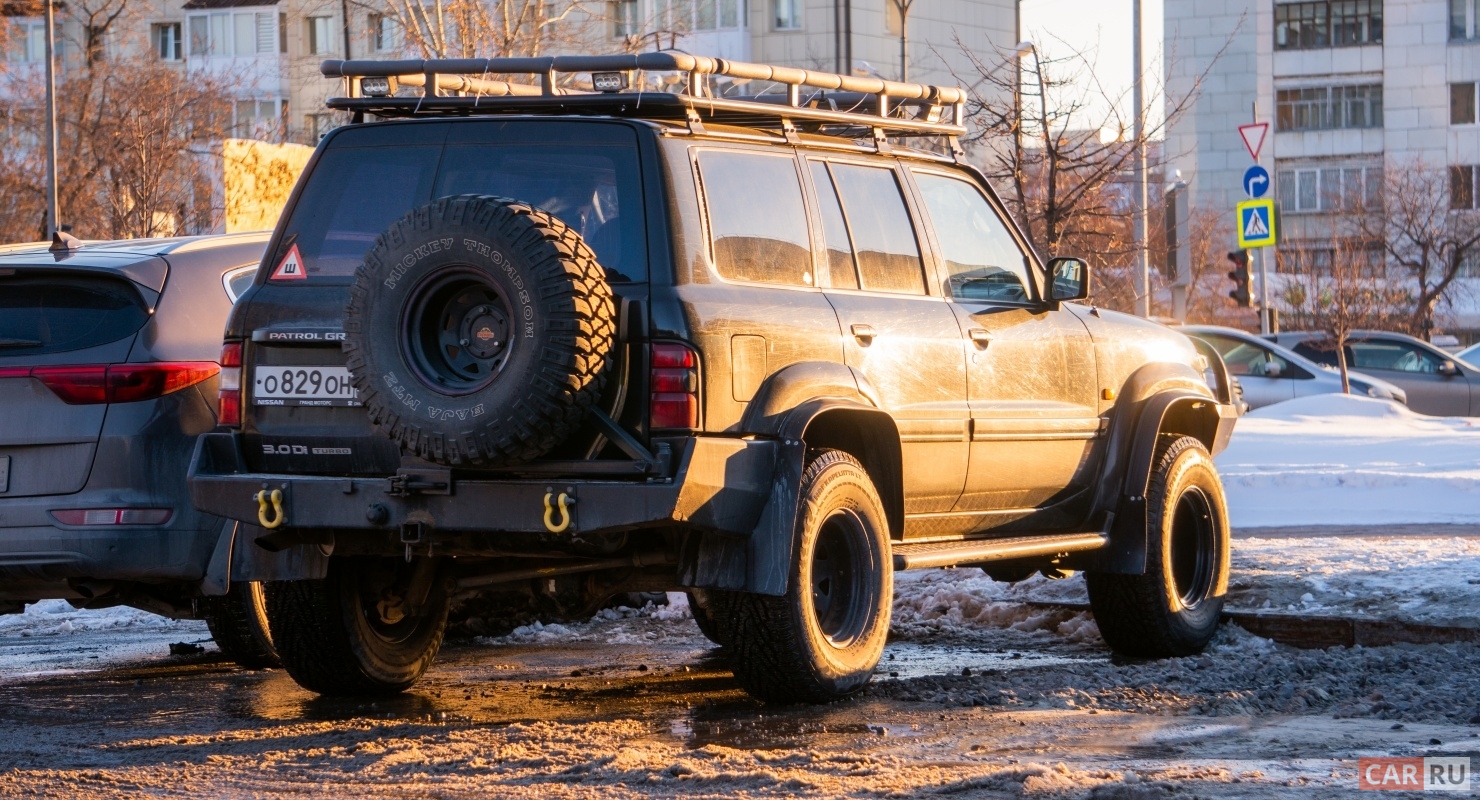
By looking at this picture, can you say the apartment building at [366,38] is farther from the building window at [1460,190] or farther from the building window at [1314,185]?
the building window at [1460,190]

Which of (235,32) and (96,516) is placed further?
(235,32)

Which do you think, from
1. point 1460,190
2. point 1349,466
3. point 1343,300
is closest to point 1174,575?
point 1349,466

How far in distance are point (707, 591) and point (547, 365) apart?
1081mm

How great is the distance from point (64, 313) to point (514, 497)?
2212 mm

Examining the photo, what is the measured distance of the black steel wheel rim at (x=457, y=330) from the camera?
19.3ft

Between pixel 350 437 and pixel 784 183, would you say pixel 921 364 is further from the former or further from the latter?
pixel 350 437

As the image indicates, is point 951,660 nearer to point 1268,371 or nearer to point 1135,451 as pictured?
point 1135,451

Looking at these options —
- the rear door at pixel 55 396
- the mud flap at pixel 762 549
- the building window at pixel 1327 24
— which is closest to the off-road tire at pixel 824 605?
the mud flap at pixel 762 549

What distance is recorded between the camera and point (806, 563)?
6336mm

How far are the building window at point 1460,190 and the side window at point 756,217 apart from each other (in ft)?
182

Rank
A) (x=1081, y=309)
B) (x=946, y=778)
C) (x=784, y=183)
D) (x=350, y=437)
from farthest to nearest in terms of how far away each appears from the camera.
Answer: (x=1081, y=309) → (x=784, y=183) → (x=350, y=437) → (x=946, y=778)

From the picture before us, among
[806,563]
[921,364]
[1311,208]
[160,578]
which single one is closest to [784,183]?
[921,364]

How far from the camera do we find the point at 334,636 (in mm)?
6953

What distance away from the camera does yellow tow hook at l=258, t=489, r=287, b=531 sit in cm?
623
